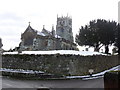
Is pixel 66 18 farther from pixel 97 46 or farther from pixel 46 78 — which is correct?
pixel 46 78

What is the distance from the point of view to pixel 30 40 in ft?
179

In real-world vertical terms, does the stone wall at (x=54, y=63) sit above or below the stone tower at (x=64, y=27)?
below

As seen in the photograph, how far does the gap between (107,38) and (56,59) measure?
2961cm

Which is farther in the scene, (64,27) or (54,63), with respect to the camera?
(64,27)

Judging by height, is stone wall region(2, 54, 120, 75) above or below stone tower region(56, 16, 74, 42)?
below

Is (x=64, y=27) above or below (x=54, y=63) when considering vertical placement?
above

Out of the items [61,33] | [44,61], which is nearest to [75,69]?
[44,61]

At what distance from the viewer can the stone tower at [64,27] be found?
3403 inches

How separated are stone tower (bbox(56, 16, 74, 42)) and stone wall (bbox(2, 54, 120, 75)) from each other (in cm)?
6088

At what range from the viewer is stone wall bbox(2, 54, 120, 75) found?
70.1 ft

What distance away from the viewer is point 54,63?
21703 mm

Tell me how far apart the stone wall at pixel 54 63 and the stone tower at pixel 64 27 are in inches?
2397

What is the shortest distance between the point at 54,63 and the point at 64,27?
6742 cm

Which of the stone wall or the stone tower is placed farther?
the stone tower
